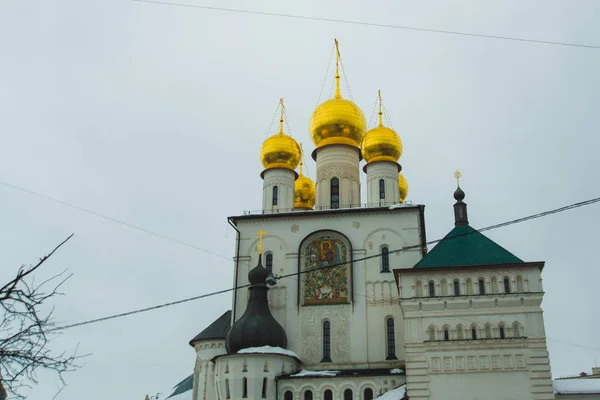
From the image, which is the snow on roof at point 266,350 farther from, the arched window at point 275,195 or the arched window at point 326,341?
the arched window at point 275,195

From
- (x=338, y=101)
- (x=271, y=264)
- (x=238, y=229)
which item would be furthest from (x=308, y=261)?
(x=338, y=101)

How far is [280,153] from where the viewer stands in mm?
27781

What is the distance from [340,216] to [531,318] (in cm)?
810

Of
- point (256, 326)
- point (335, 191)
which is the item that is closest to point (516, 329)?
point (256, 326)

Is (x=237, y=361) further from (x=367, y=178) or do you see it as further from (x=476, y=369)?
(x=367, y=178)

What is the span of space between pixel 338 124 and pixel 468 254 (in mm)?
8984

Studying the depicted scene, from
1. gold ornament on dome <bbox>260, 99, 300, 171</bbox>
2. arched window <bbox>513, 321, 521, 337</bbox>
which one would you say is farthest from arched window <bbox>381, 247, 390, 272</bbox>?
gold ornament on dome <bbox>260, 99, 300, 171</bbox>

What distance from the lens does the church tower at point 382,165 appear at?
26.6 metres

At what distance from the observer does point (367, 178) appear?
89.4 ft

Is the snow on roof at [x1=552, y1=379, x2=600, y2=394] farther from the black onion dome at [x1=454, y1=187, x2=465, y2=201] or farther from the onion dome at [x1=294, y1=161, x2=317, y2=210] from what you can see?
the onion dome at [x1=294, y1=161, x2=317, y2=210]

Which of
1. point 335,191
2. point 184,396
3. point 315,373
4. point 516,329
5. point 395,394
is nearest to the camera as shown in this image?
point 516,329

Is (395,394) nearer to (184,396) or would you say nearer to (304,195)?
(184,396)

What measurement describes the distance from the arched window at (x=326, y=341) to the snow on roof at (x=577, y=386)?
7224 mm

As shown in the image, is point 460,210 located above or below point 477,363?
above
